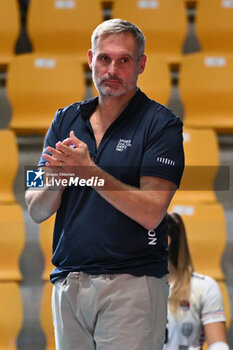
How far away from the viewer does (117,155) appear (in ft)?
3.91

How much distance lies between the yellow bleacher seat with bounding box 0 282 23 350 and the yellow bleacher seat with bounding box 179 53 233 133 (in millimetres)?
1019

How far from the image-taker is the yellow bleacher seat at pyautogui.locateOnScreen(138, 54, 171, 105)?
2.66m

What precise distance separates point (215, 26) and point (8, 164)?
44.4 inches

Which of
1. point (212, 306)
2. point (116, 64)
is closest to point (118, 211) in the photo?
point (116, 64)

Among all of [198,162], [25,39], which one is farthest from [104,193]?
[25,39]

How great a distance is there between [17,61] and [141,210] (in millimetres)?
1739

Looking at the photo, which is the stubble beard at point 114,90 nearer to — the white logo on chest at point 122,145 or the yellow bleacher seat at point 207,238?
the white logo on chest at point 122,145

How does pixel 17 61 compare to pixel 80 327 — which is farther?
pixel 17 61

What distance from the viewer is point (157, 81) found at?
8.74 feet

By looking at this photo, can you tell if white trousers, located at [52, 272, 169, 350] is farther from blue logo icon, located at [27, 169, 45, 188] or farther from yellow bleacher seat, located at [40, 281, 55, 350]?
yellow bleacher seat, located at [40, 281, 55, 350]

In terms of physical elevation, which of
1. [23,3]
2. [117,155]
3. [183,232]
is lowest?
[183,232]

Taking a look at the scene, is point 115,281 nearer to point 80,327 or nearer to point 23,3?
point 80,327

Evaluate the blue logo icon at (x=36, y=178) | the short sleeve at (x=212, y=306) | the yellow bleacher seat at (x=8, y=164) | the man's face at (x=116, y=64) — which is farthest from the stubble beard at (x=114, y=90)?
the yellow bleacher seat at (x=8, y=164)

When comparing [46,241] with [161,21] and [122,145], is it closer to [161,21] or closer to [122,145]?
[161,21]
